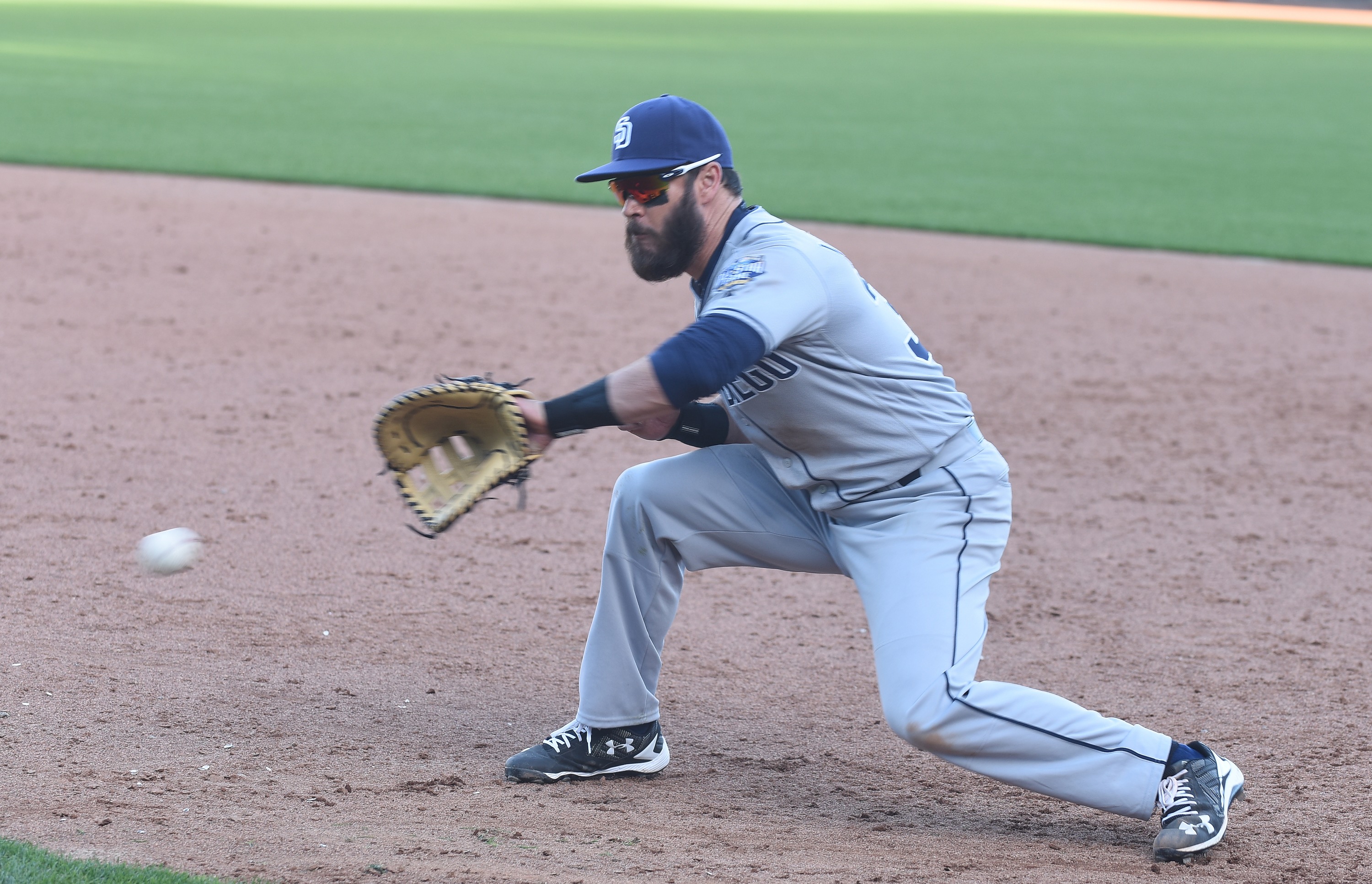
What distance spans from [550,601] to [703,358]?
2008mm

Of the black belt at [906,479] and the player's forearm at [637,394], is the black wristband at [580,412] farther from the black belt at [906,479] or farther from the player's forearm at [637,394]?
the black belt at [906,479]

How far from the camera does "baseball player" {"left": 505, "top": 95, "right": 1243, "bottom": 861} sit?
10.1ft

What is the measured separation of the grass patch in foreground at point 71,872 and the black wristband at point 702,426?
4.96 ft

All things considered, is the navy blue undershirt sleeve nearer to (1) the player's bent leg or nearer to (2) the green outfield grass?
(1) the player's bent leg

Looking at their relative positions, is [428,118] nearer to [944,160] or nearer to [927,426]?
[944,160]

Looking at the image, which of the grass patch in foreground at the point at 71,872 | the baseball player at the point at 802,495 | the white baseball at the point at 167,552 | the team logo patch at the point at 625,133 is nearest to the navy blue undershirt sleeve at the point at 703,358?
the baseball player at the point at 802,495

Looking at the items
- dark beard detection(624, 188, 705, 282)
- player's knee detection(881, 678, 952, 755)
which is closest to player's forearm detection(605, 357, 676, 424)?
dark beard detection(624, 188, 705, 282)

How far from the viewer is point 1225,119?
18.7 metres

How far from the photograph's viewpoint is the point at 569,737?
3.54 meters

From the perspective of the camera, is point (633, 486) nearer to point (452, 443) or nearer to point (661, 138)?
point (452, 443)

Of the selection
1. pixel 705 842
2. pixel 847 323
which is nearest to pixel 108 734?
pixel 705 842

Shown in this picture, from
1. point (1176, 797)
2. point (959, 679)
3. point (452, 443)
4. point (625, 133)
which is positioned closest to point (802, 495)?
point (959, 679)

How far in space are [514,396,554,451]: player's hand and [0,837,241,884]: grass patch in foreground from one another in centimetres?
104

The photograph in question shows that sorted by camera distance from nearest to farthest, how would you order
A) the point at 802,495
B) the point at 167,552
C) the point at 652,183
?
the point at 652,183, the point at 802,495, the point at 167,552
